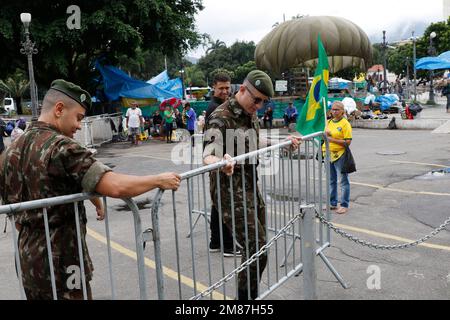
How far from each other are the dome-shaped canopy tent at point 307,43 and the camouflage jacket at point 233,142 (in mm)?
23092

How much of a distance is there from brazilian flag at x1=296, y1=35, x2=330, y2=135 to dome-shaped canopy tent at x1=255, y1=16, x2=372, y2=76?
21989mm

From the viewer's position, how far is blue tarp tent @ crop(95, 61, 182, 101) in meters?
23.5

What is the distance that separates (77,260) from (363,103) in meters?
27.2

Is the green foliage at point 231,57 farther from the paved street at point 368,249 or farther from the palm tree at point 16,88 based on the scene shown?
the paved street at point 368,249

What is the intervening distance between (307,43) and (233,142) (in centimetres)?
2335

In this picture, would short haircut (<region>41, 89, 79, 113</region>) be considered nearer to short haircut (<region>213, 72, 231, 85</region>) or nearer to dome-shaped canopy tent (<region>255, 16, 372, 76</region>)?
short haircut (<region>213, 72, 231, 85</region>)

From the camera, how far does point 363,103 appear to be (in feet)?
91.1

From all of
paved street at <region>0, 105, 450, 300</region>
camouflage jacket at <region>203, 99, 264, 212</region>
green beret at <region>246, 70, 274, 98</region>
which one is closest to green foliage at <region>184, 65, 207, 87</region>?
paved street at <region>0, 105, 450, 300</region>

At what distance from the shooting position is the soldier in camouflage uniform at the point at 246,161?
343cm

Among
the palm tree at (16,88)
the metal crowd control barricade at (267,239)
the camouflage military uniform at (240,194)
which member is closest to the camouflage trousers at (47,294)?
the metal crowd control barricade at (267,239)

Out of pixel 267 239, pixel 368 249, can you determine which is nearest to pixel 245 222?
pixel 267 239
